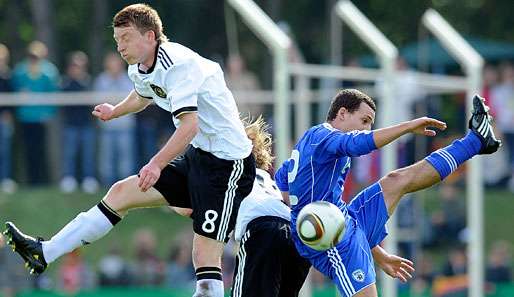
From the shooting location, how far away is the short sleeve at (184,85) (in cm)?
838

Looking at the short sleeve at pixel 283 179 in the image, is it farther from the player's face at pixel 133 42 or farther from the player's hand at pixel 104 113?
the player's face at pixel 133 42

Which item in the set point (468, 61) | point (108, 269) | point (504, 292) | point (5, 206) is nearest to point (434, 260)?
point (504, 292)

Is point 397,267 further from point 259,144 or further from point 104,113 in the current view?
point 104,113

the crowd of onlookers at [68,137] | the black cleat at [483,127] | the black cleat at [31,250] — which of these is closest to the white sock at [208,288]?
the black cleat at [31,250]

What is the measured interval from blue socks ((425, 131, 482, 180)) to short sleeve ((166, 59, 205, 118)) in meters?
1.71

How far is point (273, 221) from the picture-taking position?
9.00 meters

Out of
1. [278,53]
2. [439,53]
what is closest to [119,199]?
[278,53]

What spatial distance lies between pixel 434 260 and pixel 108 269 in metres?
3.52

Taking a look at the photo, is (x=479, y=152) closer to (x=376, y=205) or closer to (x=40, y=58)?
(x=376, y=205)

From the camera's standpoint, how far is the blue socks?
30.1ft

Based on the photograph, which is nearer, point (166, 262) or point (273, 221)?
point (273, 221)

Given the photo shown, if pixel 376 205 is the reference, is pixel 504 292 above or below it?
Answer: below

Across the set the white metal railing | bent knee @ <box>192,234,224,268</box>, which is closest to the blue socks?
bent knee @ <box>192,234,224,268</box>

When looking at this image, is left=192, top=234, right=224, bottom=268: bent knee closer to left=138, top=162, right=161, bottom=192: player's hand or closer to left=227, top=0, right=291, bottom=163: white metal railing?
left=138, top=162, right=161, bottom=192: player's hand
